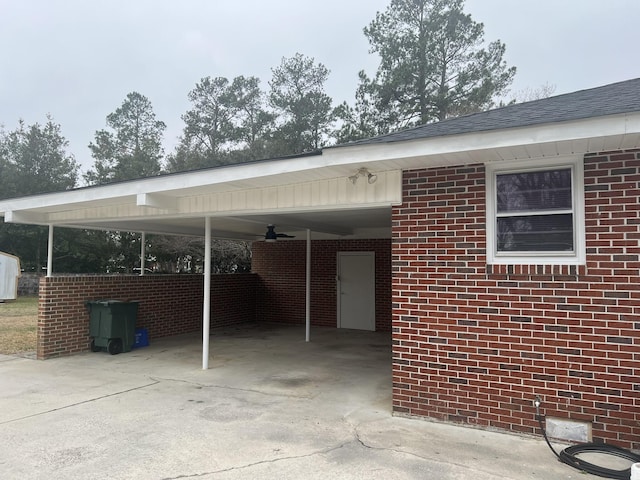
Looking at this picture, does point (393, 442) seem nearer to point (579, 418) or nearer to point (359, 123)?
point (579, 418)

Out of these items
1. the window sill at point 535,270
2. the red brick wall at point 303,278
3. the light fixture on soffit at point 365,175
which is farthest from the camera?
the red brick wall at point 303,278

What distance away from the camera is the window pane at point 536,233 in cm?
430

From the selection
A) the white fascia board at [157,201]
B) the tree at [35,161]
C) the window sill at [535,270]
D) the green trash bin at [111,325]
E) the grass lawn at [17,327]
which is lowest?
the grass lawn at [17,327]

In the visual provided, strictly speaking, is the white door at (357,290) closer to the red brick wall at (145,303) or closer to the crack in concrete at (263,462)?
the red brick wall at (145,303)

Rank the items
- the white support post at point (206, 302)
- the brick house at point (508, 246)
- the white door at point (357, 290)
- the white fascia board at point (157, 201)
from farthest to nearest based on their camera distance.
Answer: the white door at point (357, 290) < the white support post at point (206, 302) < the white fascia board at point (157, 201) < the brick house at point (508, 246)

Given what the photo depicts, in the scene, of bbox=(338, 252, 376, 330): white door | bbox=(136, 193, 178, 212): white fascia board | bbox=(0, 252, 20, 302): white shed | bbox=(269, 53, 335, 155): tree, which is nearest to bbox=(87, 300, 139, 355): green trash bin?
bbox=(136, 193, 178, 212): white fascia board

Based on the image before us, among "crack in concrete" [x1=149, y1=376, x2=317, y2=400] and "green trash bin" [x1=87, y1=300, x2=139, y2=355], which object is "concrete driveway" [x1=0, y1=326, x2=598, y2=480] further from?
"green trash bin" [x1=87, y1=300, x2=139, y2=355]

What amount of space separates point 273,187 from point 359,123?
1508cm

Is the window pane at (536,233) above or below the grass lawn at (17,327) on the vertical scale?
above

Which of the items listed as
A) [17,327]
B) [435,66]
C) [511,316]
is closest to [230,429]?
[511,316]

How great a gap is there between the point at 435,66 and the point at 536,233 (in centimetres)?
1643

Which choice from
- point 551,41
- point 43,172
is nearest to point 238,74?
point 43,172

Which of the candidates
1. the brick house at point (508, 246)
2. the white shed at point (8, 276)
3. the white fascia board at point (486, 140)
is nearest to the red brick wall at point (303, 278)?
the brick house at point (508, 246)

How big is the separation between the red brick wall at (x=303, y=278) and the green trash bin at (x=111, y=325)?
5.39m
